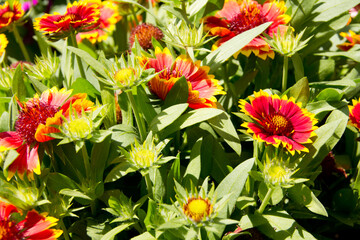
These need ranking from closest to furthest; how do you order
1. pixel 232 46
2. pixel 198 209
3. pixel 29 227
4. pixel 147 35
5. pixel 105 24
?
pixel 198 209 < pixel 29 227 < pixel 232 46 < pixel 147 35 < pixel 105 24

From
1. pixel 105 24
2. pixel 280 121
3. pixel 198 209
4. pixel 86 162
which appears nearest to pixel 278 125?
pixel 280 121

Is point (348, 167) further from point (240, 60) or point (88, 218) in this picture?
point (88, 218)

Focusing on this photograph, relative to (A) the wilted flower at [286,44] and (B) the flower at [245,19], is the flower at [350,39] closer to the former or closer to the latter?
(B) the flower at [245,19]

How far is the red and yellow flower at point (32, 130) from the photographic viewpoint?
2.97 feet

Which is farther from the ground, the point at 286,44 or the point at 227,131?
the point at 286,44

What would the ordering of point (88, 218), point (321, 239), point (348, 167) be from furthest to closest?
1. point (348, 167)
2. point (321, 239)
3. point (88, 218)

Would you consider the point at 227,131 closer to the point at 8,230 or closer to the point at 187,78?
the point at 187,78

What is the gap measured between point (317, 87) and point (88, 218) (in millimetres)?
772

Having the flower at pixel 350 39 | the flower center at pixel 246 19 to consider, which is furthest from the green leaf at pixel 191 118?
the flower at pixel 350 39

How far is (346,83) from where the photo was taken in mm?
1155

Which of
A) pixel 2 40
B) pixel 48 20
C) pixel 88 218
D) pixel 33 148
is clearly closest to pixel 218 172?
pixel 88 218

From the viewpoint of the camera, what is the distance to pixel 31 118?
3.16ft

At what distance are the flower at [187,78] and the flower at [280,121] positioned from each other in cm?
9

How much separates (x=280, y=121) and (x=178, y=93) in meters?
0.26
